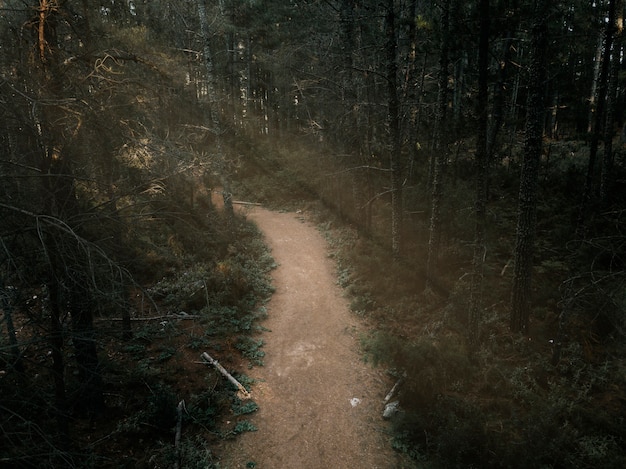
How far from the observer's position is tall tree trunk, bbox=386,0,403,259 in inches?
422

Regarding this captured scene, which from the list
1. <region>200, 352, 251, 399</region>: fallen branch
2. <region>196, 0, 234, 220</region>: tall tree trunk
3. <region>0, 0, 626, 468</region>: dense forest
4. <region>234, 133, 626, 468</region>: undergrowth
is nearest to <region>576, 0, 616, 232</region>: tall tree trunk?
<region>0, 0, 626, 468</region>: dense forest

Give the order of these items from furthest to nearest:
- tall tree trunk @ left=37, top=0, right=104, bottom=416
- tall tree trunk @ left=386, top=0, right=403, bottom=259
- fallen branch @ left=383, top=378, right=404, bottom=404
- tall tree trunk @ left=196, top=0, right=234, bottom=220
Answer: tall tree trunk @ left=196, top=0, right=234, bottom=220
tall tree trunk @ left=386, top=0, right=403, bottom=259
fallen branch @ left=383, top=378, right=404, bottom=404
tall tree trunk @ left=37, top=0, right=104, bottom=416

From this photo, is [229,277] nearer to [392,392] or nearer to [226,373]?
[226,373]

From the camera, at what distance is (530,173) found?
812 cm

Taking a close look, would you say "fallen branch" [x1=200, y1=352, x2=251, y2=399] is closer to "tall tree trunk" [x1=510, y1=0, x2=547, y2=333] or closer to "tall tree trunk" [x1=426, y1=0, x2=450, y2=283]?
"tall tree trunk" [x1=426, y1=0, x2=450, y2=283]

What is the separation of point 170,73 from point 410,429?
33.1 feet

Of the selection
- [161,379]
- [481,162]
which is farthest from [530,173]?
[161,379]

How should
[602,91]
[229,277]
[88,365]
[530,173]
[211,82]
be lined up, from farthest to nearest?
1. [211,82]
2. [229,277]
3. [602,91]
4. [530,173]
5. [88,365]

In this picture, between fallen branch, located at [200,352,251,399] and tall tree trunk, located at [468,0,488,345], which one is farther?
fallen branch, located at [200,352,251,399]

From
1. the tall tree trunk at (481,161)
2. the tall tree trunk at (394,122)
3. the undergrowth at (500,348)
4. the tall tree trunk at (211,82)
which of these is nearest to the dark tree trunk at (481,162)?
the tall tree trunk at (481,161)

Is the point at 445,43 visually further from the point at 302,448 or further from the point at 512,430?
the point at 302,448

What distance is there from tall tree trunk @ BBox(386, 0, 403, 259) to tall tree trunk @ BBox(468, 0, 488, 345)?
3.50 m

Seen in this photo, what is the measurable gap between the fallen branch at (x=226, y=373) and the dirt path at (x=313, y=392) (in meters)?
0.30

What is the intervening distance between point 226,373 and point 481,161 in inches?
324
